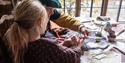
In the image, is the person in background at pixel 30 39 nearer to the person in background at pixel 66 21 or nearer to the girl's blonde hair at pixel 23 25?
the girl's blonde hair at pixel 23 25

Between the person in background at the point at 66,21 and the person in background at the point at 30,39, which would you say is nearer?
the person in background at the point at 30,39

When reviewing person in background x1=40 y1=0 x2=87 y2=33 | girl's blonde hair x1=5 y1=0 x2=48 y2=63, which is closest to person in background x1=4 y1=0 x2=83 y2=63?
girl's blonde hair x1=5 y1=0 x2=48 y2=63

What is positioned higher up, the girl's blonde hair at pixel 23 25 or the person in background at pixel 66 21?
the girl's blonde hair at pixel 23 25

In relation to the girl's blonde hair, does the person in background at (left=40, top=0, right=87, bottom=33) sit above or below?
below

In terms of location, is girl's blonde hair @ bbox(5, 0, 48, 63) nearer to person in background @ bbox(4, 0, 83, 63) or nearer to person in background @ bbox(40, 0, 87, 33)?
person in background @ bbox(4, 0, 83, 63)

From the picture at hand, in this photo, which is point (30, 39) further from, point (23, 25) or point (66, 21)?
point (66, 21)

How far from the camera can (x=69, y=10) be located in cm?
319

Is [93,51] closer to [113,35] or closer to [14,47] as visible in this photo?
[113,35]

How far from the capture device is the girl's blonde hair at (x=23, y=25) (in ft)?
3.31

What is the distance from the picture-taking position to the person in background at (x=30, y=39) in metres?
1.01

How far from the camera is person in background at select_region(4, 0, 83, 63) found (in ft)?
3.32

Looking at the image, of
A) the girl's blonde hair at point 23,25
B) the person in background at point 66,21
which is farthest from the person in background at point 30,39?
the person in background at point 66,21

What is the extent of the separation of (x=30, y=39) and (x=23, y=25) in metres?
0.09

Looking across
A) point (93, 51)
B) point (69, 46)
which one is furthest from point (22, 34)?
point (93, 51)
